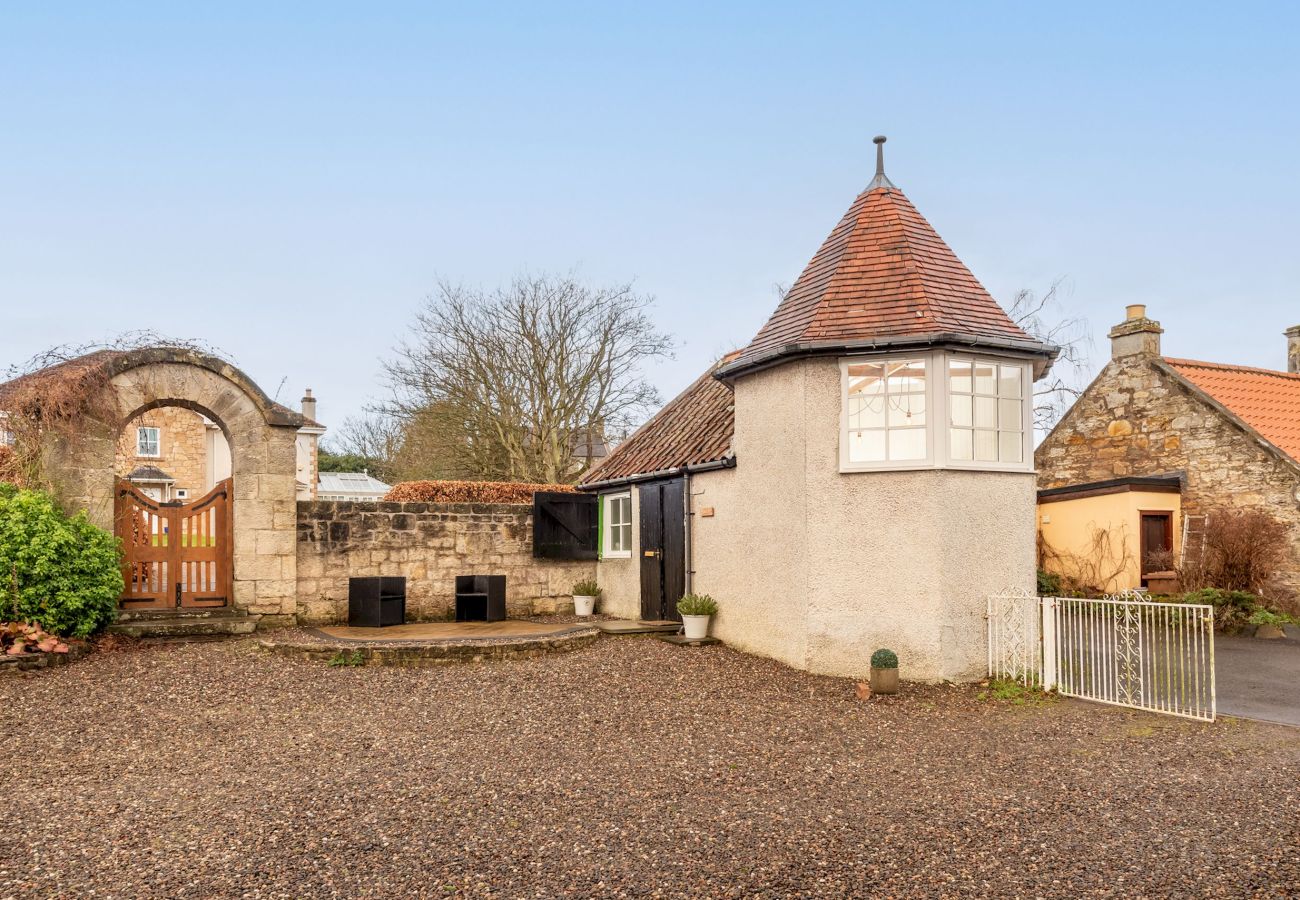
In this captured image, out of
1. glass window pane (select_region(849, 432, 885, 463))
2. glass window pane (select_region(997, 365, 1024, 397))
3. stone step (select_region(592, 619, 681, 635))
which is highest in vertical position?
glass window pane (select_region(997, 365, 1024, 397))

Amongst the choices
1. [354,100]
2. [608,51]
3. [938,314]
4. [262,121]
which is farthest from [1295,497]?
[262,121]

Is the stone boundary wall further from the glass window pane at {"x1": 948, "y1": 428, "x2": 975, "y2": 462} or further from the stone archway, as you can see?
the glass window pane at {"x1": 948, "y1": 428, "x2": 975, "y2": 462}

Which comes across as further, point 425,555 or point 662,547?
point 425,555

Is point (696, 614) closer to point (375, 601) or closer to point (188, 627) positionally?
point (375, 601)

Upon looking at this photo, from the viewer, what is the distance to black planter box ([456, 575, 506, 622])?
1320cm

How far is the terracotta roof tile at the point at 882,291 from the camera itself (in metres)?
9.91

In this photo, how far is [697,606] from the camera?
11.6m

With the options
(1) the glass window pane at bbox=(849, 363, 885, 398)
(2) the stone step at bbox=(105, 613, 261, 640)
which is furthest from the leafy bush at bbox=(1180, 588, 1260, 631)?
(2) the stone step at bbox=(105, 613, 261, 640)

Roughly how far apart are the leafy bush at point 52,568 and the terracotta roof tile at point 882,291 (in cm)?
785

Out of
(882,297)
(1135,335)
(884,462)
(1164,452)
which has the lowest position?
(884,462)

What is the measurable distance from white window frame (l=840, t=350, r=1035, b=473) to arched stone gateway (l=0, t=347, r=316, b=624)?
7.12m

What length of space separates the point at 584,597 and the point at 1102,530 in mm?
9712

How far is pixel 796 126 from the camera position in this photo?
11.2 metres

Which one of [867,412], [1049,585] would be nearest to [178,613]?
[867,412]
